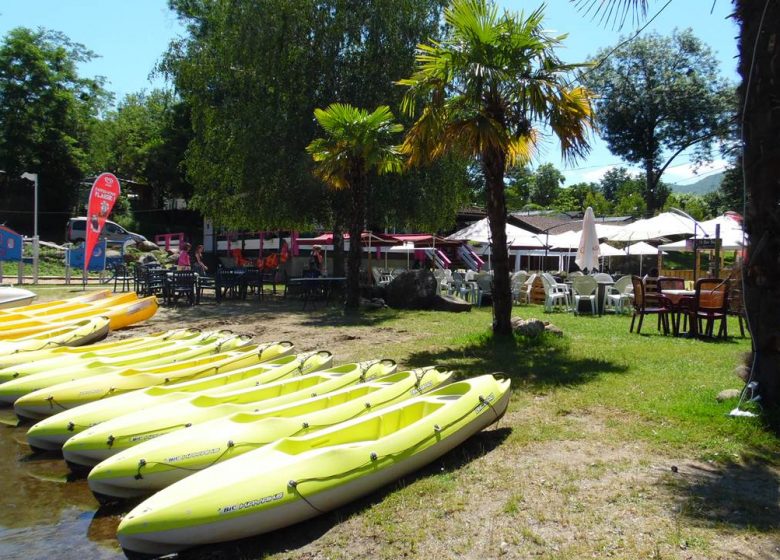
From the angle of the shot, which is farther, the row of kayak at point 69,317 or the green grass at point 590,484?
the row of kayak at point 69,317

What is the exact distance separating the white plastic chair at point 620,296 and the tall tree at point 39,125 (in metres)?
36.3

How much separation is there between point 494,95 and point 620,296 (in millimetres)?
7939

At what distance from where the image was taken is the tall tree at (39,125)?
124ft

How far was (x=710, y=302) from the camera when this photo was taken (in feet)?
33.4

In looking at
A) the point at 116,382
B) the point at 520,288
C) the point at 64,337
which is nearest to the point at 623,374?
the point at 116,382

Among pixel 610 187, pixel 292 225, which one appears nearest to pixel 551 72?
pixel 292 225

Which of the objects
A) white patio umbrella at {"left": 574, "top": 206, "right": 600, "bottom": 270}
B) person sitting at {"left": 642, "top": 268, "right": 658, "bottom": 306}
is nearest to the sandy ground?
person sitting at {"left": 642, "top": 268, "right": 658, "bottom": 306}

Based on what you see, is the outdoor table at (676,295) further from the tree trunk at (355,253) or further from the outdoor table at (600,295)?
the tree trunk at (355,253)

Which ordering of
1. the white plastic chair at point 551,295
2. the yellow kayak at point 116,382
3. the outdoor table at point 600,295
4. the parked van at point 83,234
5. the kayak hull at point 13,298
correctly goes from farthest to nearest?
the parked van at point 83,234 < the white plastic chair at point 551,295 < the outdoor table at point 600,295 < the kayak hull at point 13,298 < the yellow kayak at point 116,382

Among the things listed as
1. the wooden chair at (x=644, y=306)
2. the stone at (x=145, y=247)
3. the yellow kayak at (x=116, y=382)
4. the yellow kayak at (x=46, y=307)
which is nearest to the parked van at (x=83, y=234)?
the stone at (x=145, y=247)

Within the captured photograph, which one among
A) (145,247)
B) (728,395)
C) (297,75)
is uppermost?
(297,75)

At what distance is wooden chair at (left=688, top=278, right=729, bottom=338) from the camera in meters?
9.91

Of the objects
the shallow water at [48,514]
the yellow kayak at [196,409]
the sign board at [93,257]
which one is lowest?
the shallow water at [48,514]

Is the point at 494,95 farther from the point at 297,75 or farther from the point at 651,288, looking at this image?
the point at 297,75
